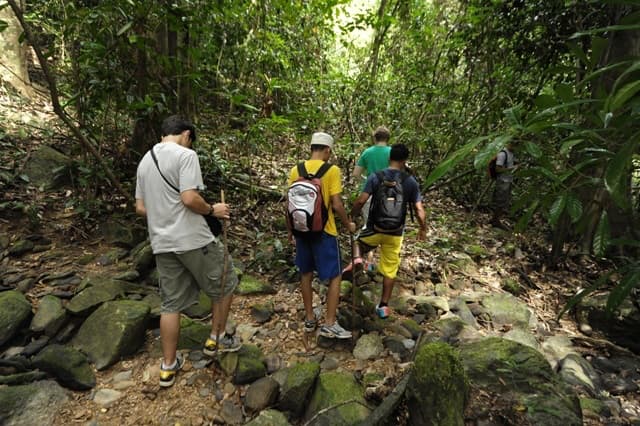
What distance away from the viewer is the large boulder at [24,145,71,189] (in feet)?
15.9

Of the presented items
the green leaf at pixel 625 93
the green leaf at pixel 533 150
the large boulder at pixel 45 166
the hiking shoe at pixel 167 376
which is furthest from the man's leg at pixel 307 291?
the large boulder at pixel 45 166

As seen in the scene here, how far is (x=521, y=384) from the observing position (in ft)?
8.65

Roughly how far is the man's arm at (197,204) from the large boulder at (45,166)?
3.37 metres

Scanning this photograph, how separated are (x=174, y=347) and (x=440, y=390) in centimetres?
216

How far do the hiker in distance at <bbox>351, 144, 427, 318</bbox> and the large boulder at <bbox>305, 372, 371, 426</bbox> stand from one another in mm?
1409

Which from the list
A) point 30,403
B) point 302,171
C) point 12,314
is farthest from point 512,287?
point 12,314

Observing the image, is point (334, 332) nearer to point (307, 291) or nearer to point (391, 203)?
point (307, 291)

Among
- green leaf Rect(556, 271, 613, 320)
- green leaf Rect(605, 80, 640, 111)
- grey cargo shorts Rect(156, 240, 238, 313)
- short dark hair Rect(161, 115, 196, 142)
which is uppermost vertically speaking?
Result: green leaf Rect(605, 80, 640, 111)

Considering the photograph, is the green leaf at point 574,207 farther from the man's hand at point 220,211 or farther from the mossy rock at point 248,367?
the mossy rock at point 248,367

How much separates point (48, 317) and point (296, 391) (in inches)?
98.9

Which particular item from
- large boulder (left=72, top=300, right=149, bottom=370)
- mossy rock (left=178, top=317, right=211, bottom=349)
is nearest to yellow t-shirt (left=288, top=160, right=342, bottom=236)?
mossy rock (left=178, top=317, right=211, bottom=349)

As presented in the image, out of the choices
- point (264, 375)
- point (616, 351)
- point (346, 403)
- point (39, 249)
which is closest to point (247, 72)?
point (39, 249)

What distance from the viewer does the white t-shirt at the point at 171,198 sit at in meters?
2.61

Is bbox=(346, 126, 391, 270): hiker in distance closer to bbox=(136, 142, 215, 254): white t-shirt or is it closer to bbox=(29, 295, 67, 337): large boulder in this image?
bbox=(136, 142, 215, 254): white t-shirt
